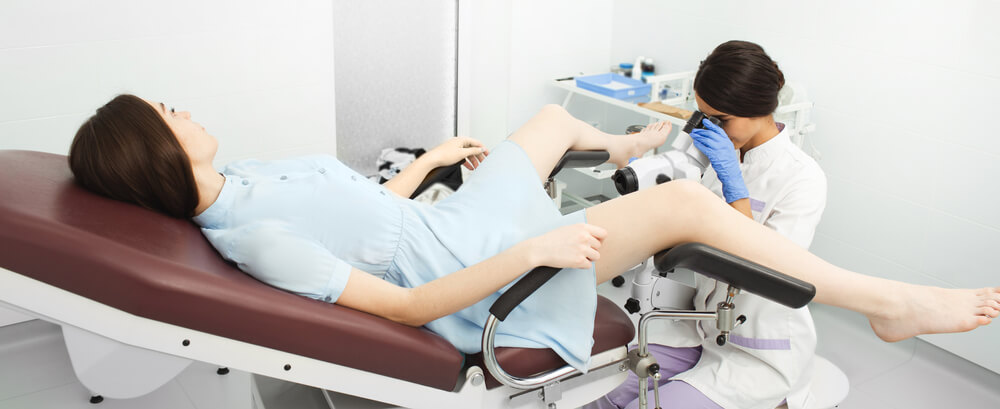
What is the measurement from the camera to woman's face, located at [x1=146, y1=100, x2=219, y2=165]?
1.34m

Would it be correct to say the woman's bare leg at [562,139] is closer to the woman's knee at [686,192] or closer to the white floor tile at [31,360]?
the woman's knee at [686,192]

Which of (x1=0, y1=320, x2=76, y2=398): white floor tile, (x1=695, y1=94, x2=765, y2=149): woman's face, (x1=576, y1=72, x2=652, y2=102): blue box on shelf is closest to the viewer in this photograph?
(x1=695, y1=94, x2=765, y2=149): woman's face

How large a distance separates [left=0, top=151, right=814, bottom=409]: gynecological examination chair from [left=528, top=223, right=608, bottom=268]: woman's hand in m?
0.03

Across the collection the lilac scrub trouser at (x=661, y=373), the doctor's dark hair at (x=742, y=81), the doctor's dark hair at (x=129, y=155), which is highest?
the doctor's dark hair at (x=742, y=81)

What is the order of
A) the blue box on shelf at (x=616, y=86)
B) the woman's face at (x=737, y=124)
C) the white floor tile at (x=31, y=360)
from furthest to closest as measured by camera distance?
the blue box on shelf at (x=616, y=86) < the white floor tile at (x=31, y=360) < the woman's face at (x=737, y=124)

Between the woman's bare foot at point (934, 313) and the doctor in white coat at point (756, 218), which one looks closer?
the woman's bare foot at point (934, 313)

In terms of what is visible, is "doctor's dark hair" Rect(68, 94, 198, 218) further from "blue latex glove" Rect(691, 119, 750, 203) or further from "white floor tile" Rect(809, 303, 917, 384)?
"white floor tile" Rect(809, 303, 917, 384)

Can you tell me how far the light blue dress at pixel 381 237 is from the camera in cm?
128

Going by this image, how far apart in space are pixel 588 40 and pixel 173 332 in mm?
2702

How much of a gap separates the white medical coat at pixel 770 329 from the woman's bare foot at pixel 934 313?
0.19m

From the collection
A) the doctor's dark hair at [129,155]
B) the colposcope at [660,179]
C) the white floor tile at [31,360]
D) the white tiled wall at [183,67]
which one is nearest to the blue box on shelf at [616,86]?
the white tiled wall at [183,67]

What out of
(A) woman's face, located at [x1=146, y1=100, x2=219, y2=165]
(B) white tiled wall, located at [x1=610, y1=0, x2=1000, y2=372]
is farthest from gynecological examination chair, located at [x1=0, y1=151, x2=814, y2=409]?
(B) white tiled wall, located at [x1=610, y1=0, x2=1000, y2=372]

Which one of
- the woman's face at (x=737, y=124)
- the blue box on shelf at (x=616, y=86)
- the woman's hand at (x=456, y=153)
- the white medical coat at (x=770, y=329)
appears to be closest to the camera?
the white medical coat at (x=770, y=329)

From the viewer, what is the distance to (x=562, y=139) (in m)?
1.85
